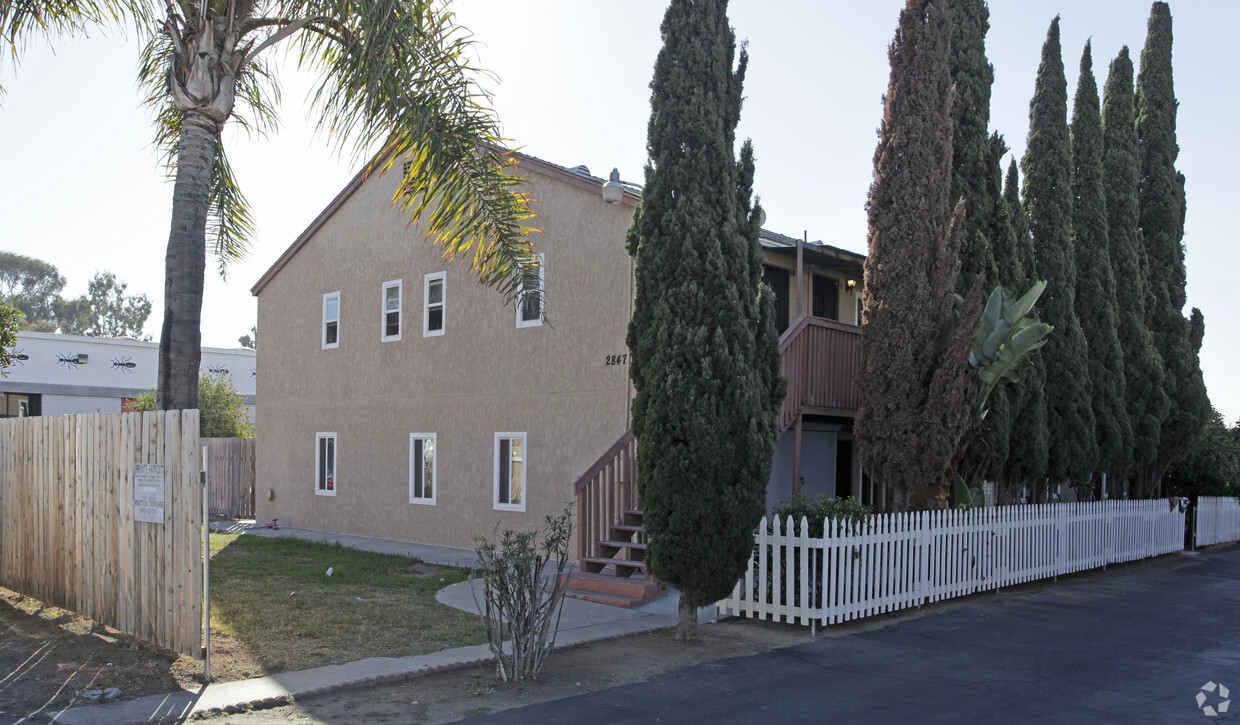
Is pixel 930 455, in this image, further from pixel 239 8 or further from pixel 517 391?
pixel 239 8

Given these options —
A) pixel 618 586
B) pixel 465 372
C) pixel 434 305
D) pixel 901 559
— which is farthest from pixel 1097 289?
pixel 434 305

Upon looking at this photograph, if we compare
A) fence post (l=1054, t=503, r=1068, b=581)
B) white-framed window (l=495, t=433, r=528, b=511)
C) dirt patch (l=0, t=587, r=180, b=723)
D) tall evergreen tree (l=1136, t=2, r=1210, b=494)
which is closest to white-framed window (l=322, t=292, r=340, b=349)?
white-framed window (l=495, t=433, r=528, b=511)

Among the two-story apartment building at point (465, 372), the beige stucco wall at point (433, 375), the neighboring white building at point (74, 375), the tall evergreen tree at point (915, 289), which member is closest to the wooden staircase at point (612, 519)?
the two-story apartment building at point (465, 372)

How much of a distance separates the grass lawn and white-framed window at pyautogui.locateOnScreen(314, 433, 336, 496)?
4120 millimetres

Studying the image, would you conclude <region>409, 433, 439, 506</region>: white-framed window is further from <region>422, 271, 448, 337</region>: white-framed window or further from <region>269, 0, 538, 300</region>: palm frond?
<region>269, 0, 538, 300</region>: palm frond

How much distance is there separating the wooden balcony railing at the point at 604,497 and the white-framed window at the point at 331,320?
29.3 feet

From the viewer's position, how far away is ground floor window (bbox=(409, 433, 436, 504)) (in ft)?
56.9

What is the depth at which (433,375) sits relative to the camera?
17.5m

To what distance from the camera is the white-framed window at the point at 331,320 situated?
19.7 metres

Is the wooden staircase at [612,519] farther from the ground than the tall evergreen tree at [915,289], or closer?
closer

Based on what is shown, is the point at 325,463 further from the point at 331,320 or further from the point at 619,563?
the point at 619,563

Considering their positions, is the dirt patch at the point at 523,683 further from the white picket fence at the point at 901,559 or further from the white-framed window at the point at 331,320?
the white-framed window at the point at 331,320

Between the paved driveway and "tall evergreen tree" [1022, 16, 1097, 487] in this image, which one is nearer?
the paved driveway

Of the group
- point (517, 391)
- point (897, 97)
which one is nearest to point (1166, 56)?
point (897, 97)
